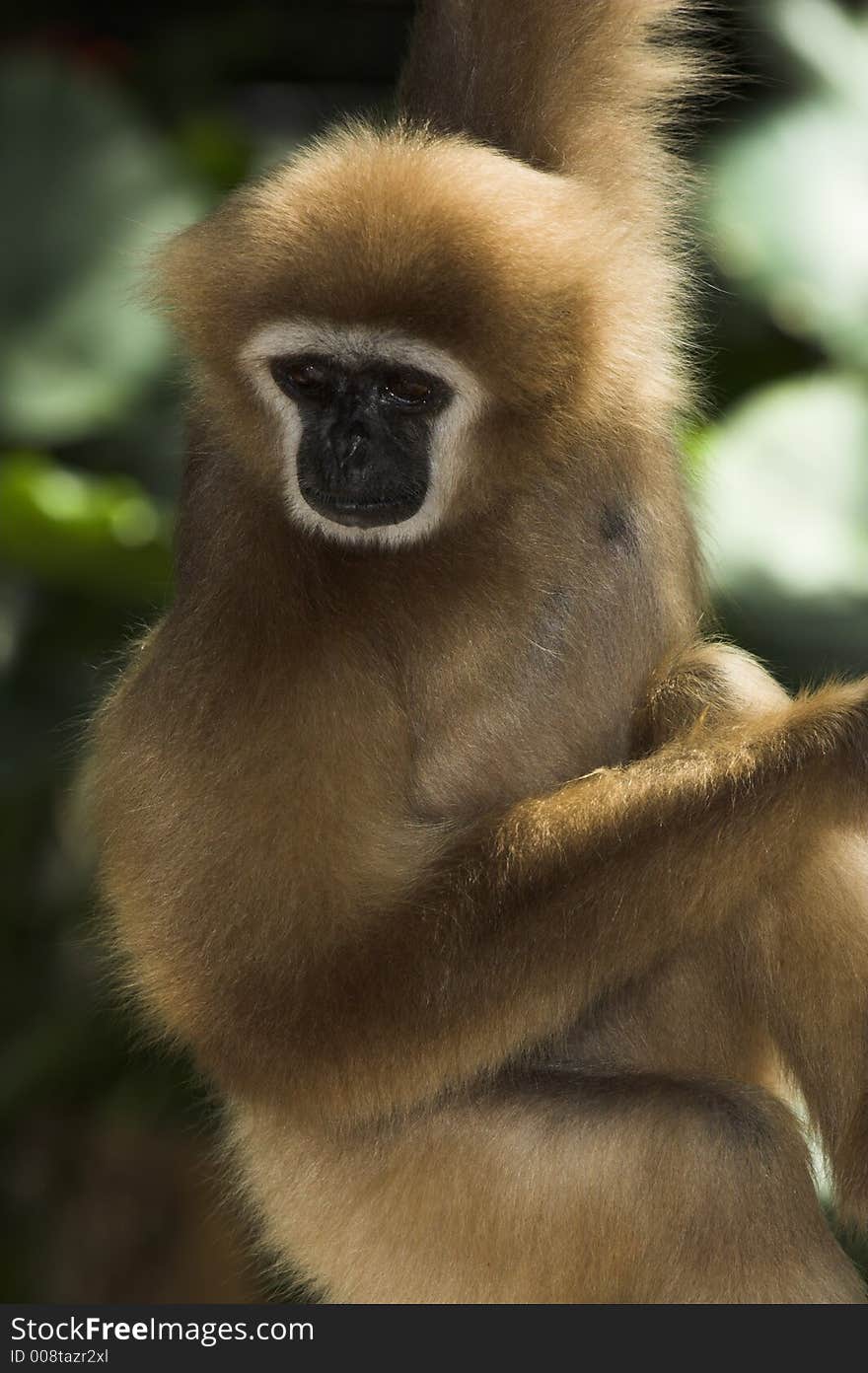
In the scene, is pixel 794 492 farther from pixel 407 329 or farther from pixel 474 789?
pixel 407 329

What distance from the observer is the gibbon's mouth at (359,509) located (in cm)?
343

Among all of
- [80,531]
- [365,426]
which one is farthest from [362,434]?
[80,531]

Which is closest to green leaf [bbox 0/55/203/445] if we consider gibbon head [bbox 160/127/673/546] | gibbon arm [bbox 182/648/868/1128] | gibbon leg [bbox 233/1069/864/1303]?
gibbon head [bbox 160/127/673/546]

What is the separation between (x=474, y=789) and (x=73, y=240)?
3.59m

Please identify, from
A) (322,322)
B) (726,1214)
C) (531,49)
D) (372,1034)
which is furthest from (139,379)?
(726,1214)

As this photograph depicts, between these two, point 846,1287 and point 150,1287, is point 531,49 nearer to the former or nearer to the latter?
point 846,1287

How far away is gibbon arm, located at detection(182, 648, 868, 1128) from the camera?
3250 mm

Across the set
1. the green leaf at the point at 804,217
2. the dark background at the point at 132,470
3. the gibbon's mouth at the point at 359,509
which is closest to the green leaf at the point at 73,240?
the dark background at the point at 132,470

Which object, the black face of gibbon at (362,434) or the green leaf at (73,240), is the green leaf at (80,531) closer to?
the green leaf at (73,240)

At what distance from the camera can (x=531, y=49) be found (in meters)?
4.01

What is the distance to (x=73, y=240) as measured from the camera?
6391 mm

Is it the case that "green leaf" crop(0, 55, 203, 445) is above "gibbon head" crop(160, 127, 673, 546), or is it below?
below

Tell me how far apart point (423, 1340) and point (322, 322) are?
6.43 feet

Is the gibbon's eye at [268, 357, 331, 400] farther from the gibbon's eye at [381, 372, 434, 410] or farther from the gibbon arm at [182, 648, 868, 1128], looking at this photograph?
the gibbon arm at [182, 648, 868, 1128]
